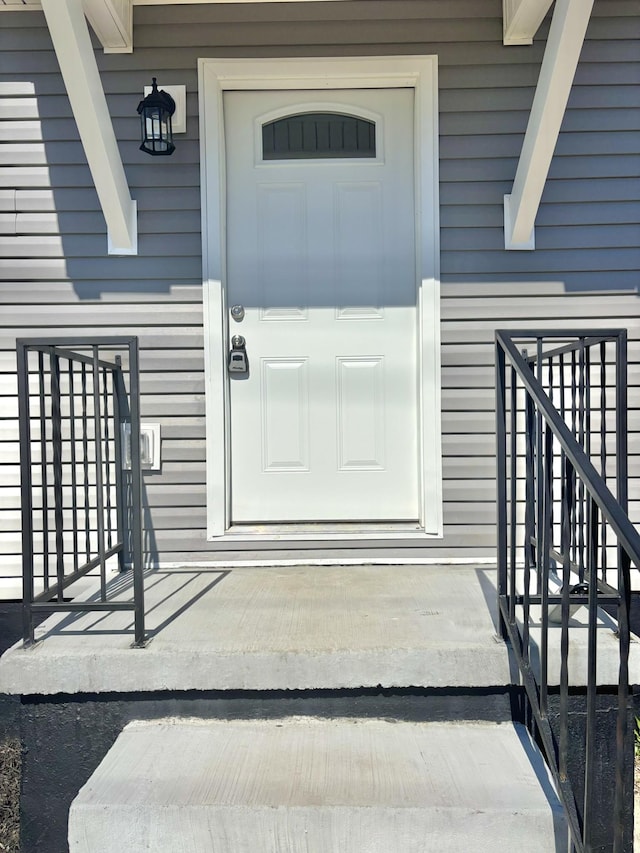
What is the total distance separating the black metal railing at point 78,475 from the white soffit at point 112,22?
129 cm

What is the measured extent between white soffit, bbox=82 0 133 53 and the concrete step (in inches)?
105

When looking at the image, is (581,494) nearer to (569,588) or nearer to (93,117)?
(569,588)

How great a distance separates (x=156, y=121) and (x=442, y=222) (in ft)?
4.21

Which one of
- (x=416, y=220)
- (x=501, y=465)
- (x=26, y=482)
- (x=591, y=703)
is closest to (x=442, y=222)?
(x=416, y=220)

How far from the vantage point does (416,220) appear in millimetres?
3105

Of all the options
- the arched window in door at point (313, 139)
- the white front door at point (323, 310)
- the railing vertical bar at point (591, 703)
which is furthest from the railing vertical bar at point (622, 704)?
the arched window in door at point (313, 139)

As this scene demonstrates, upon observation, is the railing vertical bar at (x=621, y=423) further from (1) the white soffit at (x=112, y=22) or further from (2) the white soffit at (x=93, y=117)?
(1) the white soffit at (x=112, y=22)

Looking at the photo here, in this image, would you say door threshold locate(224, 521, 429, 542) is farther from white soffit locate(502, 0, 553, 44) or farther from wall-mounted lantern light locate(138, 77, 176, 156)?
white soffit locate(502, 0, 553, 44)

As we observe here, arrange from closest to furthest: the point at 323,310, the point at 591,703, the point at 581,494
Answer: the point at 591,703
the point at 581,494
the point at 323,310

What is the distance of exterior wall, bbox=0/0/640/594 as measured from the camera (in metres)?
3.00

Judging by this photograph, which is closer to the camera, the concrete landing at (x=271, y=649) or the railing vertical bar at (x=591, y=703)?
the railing vertical bar at (x=591, y=703)

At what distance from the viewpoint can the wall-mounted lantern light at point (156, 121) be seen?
2.90 m

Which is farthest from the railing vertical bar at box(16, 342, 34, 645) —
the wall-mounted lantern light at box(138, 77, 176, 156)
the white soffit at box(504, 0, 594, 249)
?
the white soffit at box(504, 0, 594, 249)

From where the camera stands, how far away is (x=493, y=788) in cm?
168
